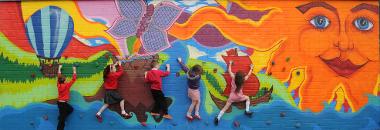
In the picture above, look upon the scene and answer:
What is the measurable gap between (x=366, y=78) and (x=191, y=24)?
3.65 m

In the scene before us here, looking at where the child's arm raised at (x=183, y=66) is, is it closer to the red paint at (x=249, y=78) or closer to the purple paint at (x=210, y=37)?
the purple paint at (x=210, y=37)

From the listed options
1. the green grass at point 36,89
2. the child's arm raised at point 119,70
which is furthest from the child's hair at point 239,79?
the green grass at point 36,89

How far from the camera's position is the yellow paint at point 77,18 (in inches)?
377

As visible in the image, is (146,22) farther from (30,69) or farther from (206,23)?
(30,69)

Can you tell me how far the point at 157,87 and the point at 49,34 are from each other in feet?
7.67

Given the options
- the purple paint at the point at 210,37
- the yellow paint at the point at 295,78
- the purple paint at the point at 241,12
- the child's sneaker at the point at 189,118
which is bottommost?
the child's sneaker at the point at 189,118

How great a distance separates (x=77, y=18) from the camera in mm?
9602

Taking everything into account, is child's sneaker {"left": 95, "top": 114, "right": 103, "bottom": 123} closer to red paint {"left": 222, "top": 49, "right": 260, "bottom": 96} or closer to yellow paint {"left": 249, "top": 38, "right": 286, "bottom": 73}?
red paint {"left": 222, "top": 49, "right": 260, "bottom": 96}

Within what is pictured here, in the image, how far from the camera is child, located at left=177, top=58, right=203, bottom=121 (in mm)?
9352

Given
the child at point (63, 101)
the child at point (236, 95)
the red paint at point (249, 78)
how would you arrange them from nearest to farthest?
the child at point (63, 101) < the child at point (236, 95) < the red paint at point (249, 78)

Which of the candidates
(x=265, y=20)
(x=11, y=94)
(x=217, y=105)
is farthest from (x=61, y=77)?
(x=265, y=20)

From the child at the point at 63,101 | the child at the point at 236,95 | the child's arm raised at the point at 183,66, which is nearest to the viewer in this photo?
the child at the point at 63,101

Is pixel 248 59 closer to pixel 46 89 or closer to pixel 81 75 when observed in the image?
pixel 81 75

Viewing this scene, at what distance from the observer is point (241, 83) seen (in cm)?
939
